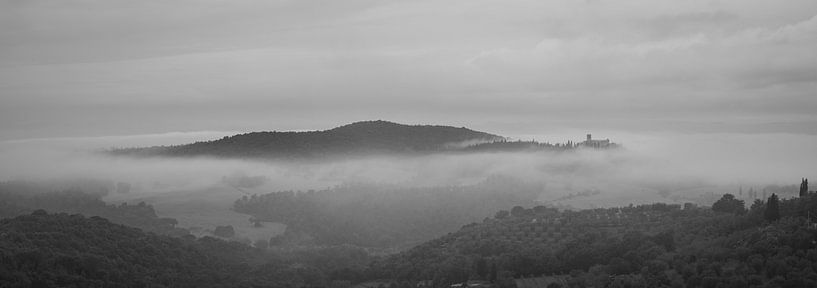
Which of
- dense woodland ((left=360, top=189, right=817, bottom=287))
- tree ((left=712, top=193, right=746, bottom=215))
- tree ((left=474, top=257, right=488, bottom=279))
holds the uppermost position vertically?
tree ((left=712, top=193, right=746, bottom=215))

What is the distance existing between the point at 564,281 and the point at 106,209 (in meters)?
112

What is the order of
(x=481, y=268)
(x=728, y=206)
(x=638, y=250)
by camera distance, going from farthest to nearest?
(x=728, y=206)
(x=481, y=268)
(x=638, y=250)

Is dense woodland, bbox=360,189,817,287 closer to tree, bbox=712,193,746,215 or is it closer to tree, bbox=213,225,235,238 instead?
tree, bbox=712,193,746,215

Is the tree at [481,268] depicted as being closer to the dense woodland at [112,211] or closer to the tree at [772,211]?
the tree at [772,211]

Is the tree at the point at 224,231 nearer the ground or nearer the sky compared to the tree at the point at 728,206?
nearer the ground

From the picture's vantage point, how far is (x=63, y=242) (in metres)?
128

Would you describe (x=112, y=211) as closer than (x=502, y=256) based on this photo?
No

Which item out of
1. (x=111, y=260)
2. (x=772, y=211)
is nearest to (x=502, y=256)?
(x=772, y=211)

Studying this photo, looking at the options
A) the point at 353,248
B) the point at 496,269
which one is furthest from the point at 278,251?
the point at 496,269

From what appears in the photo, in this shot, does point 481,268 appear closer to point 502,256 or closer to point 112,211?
point 502,256

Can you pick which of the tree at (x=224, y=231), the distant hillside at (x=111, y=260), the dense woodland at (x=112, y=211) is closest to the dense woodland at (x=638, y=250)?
the distant hillside at (x=111, y=260)

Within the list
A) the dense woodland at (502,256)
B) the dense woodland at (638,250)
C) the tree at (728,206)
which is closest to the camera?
the dense woodland at (638,250)

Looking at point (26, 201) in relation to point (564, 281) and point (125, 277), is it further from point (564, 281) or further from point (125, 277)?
point (564, 281)

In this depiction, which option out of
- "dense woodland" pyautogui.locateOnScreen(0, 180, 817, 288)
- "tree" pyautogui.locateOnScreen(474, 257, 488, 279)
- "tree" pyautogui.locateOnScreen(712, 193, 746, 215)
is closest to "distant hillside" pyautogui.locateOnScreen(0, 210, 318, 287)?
"dense woodland" pyautogui.locateOnScreen(0, 180, 817, 288)
